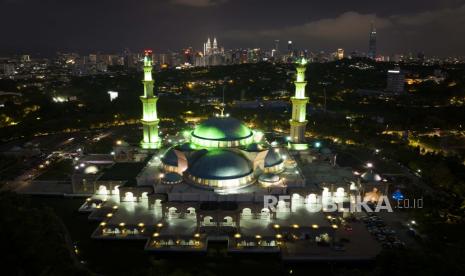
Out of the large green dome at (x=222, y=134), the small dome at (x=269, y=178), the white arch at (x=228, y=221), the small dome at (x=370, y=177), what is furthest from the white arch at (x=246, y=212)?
the small dome at (x=370, y=177)

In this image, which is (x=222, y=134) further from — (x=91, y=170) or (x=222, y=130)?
(x=91, y=170)

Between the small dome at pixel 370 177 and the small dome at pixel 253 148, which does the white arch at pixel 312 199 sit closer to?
the small dome at pixel 370 177

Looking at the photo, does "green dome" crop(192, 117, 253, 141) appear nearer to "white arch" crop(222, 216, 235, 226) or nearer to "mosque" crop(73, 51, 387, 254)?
"mosque" crop(73, 51, 387, 254)

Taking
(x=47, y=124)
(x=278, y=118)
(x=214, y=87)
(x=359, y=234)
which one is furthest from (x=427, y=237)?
(x=214, y=87)

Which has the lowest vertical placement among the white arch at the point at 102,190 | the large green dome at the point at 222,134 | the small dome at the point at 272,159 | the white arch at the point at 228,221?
the white arch at the point at 228,221

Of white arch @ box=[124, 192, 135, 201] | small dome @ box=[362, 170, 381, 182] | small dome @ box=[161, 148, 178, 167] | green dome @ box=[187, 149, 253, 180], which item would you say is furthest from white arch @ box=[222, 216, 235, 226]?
small dome @ box=[362, 170, 381, 182]

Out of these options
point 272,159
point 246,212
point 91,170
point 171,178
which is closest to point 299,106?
point 272,159
